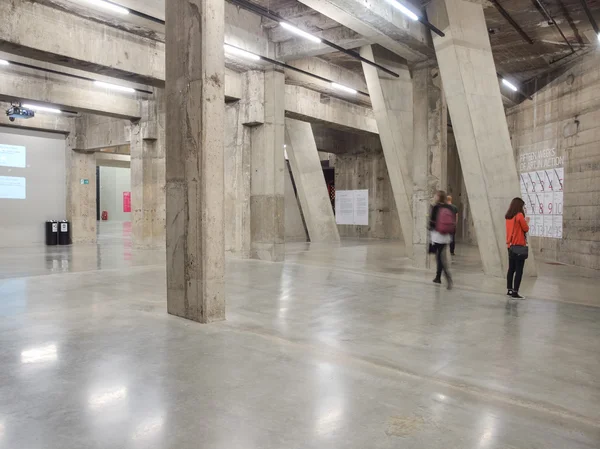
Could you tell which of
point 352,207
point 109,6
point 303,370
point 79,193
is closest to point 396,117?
point 109,6

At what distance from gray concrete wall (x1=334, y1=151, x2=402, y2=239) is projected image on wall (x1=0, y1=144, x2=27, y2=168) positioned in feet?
50.3

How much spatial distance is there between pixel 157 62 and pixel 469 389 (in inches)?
405

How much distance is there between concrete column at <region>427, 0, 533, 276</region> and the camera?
9773mm

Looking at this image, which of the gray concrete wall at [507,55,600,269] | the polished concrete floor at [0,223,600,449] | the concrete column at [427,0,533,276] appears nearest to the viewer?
the polished concrete floor at [0,223,600,449]

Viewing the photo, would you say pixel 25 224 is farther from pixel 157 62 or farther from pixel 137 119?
pixel 157 62

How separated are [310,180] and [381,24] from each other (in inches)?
474

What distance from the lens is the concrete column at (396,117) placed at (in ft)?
43.2

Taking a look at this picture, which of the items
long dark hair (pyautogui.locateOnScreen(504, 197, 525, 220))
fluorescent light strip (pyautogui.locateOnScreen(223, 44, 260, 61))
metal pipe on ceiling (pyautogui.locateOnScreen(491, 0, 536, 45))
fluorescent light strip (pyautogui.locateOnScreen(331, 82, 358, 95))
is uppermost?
metal pipe on ceiling (pyautogui.locateOnScreen(491, 0, 536, 45))

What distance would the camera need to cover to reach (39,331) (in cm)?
545

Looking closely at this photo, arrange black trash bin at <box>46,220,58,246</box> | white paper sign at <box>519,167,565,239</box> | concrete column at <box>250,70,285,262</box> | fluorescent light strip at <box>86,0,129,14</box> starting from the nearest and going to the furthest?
1. fluorescent light strip at <box>86,0,129,14</box>
2. concrete column at <box>250,70,285,262</box>
3. white paper sign at <box>519,167,565,239</box>
4. black trash bin at <box>46,220,58,246</box>

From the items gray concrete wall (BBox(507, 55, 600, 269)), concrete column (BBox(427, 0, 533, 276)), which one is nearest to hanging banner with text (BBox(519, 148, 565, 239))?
gray concrete wall (BBox(507, 55, 600, 269))

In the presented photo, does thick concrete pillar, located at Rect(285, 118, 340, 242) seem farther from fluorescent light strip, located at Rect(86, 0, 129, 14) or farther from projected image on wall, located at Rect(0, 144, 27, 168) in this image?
fluorescent light strip, located at Rect(86, 0, 129, 14)

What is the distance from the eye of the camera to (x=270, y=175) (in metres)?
13.1

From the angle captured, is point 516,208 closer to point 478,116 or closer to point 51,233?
point 478,116
